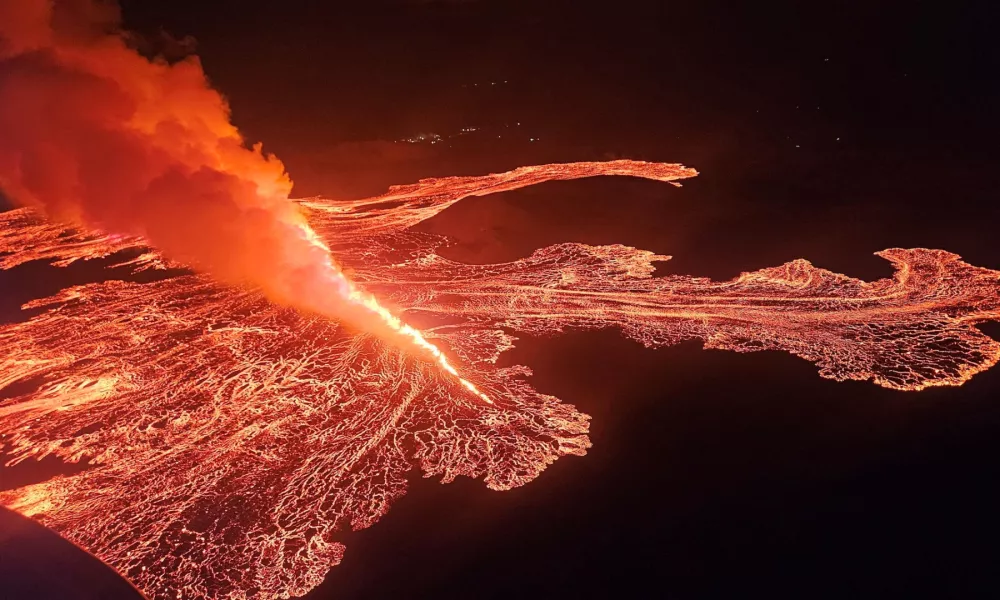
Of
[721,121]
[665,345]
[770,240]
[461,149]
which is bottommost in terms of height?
Answer: [665,345]

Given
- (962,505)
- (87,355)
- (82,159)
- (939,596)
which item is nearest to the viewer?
(939,596)

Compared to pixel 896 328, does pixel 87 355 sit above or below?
below

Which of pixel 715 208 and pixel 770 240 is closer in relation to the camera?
pixel 770 240

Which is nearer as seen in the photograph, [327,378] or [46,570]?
[46,570]

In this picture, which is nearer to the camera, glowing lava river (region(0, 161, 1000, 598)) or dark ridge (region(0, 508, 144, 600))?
dark ridge (region(0, 508, 144, 600))

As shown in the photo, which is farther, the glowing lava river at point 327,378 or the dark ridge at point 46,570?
the glowing lava river at point 327,378

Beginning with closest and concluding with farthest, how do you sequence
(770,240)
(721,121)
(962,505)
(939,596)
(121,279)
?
(939,596), (962,505), (770,240), (121,279), (721,121)

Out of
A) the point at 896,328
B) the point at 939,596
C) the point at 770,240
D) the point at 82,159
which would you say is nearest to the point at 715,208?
the point at 770,240

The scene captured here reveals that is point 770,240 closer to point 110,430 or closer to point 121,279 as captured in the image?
point 110,430
